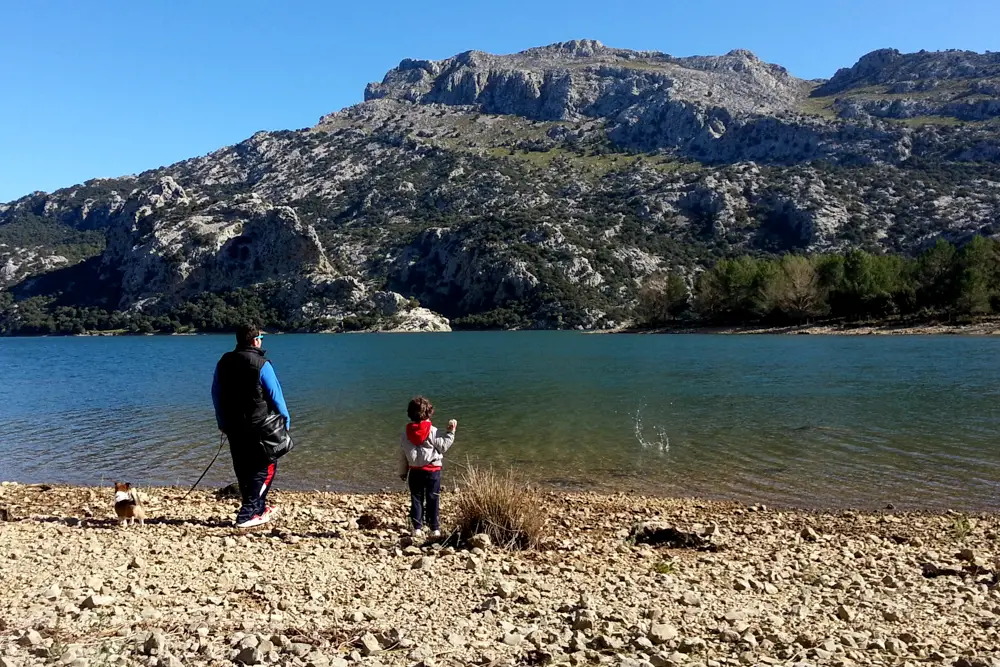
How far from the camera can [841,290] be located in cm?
8250

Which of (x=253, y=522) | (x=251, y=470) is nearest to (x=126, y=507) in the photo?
(x=253, y=522)

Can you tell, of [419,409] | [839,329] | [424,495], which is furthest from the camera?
[839,329]

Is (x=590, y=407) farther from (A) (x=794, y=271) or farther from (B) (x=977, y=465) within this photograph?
(A) (x=794, y=271)

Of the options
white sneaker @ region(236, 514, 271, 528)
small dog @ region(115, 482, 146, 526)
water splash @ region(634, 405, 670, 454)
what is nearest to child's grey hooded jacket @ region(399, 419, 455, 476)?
white sneaker @ region(236, 514, 271, 528)

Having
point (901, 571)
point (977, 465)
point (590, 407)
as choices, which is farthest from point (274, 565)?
point (590, 407)

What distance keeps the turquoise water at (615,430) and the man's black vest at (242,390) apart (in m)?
5.71

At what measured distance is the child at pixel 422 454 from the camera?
7.57 m

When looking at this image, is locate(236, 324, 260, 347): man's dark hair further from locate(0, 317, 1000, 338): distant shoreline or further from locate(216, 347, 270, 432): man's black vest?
locate(0, 317, 1000, 338): distant shoreline

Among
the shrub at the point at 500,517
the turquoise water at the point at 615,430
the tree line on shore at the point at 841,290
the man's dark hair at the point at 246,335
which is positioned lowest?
the turquoise water at the point at 615,430

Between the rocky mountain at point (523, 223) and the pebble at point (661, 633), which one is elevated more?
the rocky mountain at point (523, 223)

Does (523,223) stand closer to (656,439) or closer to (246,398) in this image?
(656,439)

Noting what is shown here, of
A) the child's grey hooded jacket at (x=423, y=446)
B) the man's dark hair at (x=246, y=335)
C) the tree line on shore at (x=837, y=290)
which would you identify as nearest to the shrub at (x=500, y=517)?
the child's grey hooded jacket at (x=423, y=446)

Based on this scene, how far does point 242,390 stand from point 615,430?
564 inches

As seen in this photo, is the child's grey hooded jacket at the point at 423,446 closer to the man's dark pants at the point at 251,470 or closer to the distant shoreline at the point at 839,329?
the man's dark pants at the point at 251,470
